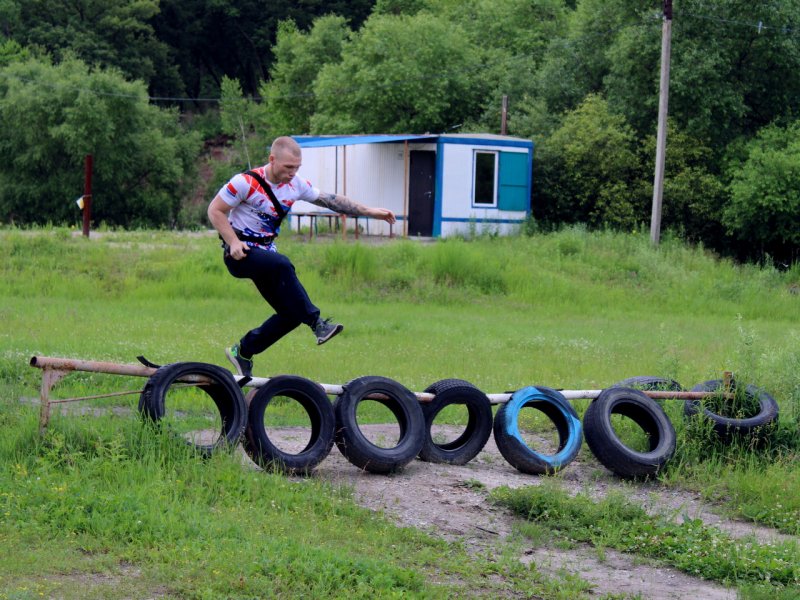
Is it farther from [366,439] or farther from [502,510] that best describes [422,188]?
[502,510]

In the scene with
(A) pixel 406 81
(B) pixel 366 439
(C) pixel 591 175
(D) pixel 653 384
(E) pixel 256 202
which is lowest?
(B) pixel 366 439

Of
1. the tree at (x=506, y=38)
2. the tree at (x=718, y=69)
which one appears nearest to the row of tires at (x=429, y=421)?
the tree at (x=718, y=69)

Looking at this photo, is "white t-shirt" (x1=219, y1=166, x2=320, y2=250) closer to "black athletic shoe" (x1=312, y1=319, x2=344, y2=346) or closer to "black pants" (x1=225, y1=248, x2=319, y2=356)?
"black pants" (x1=225, y1=248, x2=319, y2=356)

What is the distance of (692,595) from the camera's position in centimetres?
604

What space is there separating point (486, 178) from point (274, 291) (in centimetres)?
2309

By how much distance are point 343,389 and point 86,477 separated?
2.17 meters

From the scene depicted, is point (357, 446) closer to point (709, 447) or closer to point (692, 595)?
point (692, 595)

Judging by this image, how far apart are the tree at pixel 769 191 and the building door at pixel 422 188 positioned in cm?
939

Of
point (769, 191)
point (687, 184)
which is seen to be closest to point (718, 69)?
point (687, 184)

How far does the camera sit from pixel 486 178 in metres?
30.9

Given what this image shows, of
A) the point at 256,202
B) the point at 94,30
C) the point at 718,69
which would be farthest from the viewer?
the point at 94,30

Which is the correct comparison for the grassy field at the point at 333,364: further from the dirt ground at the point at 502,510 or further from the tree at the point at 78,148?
the tree at the point at 78,148

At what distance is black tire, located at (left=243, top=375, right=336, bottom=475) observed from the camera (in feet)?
24.3

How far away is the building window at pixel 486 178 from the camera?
30766 millimetres
